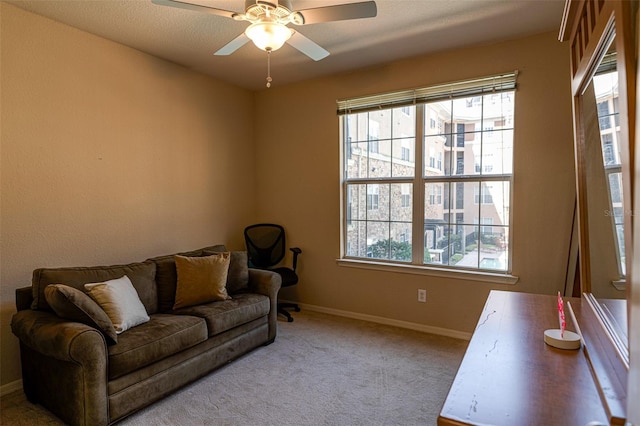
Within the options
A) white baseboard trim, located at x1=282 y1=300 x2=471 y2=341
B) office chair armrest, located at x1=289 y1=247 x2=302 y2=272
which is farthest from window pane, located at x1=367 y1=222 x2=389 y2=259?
office chair armrest, located at x1=289 y1=247 x2=302 y2=272

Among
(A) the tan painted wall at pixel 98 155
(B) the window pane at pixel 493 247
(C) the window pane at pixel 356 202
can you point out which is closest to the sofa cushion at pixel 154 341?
(A) the tan painted wall at pixel 98 155

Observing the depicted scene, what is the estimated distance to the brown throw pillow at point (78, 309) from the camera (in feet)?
6.86

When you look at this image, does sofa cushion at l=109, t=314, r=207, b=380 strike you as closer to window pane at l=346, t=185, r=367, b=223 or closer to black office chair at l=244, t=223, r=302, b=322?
black office chair at l=244, t=223, r=302, b=322

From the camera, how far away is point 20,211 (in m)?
2.57

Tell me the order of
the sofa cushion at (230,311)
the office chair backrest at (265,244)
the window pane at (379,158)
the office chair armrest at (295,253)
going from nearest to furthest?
the sofa cushion at (230,311) < the window pane at (379,158) < the office chair armrest at (295,253) < the office chair backrest at (265,244)

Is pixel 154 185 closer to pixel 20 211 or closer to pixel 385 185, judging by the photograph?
pixel 20 211

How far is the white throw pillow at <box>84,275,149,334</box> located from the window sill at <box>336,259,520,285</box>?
2139 millimetres

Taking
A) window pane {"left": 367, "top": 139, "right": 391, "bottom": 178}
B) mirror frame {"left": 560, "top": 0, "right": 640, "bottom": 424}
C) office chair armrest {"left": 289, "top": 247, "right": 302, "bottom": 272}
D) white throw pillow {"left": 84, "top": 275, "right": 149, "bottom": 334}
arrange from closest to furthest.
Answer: mirror frame {"left": 560, "top": 0, "right": 640, "bottom": 424} < white throw pillow {"left": 84, "top": 275, "right": 149, "bottom": 334} < window pane {"left": 367, "top": 139, "right": 391, "bottom": 178} < office chair armrest {"left": 289, "top": 247, "right": 302, "bottom": 272}

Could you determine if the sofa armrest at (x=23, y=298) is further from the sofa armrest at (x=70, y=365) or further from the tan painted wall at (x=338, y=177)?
the tan painted wall at (x=338, y=177)

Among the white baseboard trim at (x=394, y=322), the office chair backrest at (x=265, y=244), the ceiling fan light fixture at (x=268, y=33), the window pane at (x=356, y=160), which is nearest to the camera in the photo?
the ceiling fan light fixture at (x=268, y=33)

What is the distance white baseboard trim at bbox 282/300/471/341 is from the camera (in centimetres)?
337

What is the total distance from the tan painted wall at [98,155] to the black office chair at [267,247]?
0.32 meters

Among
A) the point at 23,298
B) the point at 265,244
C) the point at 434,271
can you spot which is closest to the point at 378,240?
the point at 434,271

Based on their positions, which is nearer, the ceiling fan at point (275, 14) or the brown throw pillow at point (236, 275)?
the ceiling fan at point (275, 14)
